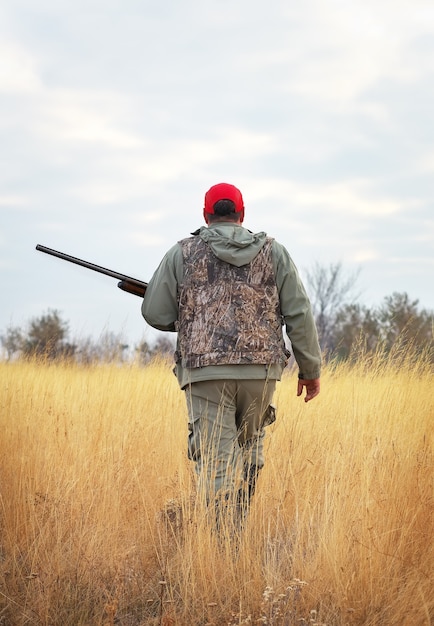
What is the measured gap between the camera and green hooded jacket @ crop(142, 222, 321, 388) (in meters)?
4.60

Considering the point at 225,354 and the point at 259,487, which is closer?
the point at 225,354

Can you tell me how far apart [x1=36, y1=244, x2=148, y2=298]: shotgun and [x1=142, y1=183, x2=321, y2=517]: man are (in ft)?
1.51

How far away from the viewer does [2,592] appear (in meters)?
4.21

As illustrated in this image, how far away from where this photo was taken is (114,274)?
18.1 feet

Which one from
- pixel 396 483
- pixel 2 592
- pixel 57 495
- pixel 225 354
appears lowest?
pixel 2 592

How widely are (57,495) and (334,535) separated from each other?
5.95ft

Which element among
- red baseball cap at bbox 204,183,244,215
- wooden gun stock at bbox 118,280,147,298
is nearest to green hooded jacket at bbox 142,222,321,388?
red baseball cap at bbox 204,183,244,215

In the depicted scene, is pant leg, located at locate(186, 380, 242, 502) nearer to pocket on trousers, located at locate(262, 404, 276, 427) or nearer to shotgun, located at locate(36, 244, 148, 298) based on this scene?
pocket on trousers, located at locate(262, 404, 276, 427)

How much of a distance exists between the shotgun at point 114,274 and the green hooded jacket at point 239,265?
0.45 m

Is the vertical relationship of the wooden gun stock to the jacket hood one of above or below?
below

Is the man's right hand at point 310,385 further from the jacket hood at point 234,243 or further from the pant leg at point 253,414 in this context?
the jacket hood at point 234,243

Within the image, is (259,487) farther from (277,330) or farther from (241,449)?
(277,330)

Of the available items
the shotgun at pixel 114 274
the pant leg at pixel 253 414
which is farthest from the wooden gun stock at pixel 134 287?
the pant leg at pixel 253 414

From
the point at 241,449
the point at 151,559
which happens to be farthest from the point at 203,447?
the point at 151,559
